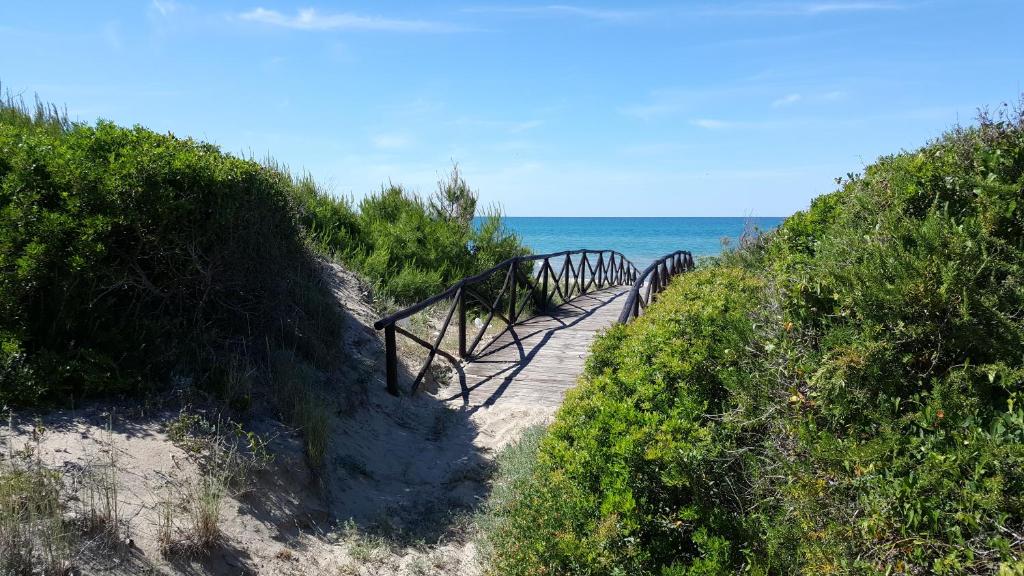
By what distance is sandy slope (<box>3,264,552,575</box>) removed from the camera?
3.59 metres

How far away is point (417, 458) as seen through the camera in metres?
5.88

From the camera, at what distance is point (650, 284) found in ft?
32.1

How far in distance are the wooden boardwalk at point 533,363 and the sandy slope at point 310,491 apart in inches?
34.9

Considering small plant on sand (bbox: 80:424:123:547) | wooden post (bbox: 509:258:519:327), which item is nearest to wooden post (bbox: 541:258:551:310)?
wooden post (bbox: 509:258:519:327)

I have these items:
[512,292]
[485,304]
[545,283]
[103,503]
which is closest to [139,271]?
[103,503]

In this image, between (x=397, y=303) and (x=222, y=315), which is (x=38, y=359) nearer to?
(x=222, y=315)

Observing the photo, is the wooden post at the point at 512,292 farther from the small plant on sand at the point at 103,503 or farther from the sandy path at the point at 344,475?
the small plant on sand at the point at 103,503

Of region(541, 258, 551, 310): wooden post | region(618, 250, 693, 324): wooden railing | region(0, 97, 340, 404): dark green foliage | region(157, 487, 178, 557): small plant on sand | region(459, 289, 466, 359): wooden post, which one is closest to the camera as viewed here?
region(157, 487, 178, 557): small plant on sand

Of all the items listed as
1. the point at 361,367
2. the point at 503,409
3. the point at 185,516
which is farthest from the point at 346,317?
the point at 185,516

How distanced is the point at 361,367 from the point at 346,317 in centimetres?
101

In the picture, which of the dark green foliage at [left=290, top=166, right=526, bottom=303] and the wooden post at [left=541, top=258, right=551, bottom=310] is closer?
the dark green foliage at [left=290, top=166, right=526, bottom=303]

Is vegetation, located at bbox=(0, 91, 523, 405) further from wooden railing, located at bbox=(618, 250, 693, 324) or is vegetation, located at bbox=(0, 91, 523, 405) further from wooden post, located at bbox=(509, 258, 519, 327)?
wooden post, located at bbox=(509, 258, 519, 327)

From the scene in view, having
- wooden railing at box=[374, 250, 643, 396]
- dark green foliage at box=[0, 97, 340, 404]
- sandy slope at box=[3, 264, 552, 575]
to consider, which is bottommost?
sandy slope at box=[3, 264, 552, 575]

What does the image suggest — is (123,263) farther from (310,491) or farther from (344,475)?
(344,475)
